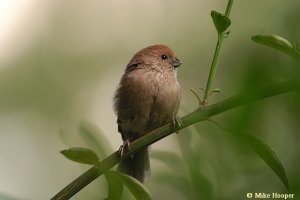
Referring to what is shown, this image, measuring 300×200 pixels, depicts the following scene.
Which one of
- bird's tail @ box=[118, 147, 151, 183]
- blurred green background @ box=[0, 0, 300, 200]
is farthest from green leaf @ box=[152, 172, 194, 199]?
bird's tail @ box=[118, 147, 151, 183]

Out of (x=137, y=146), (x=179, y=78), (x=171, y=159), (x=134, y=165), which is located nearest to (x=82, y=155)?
(x=137, y=146)

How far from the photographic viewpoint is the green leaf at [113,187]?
1.06 meters

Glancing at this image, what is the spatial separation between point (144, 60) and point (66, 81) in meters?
1.33

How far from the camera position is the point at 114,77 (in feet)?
13.6

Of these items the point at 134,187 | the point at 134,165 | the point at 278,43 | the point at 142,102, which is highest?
the point at 278,43

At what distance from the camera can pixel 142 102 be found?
13.8 ft

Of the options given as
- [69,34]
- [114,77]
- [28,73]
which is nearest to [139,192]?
[114,77]

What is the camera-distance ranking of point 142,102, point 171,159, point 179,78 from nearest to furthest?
point 171,159, point 179,78, point 142,102

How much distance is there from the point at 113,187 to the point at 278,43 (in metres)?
0.46

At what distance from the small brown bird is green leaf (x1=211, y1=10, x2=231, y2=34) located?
Answer: 8.20 feet

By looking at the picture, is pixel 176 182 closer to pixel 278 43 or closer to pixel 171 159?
pixel 171 159

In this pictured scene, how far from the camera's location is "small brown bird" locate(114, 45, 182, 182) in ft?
13.4

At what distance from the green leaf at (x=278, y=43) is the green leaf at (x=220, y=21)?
0.13 metres

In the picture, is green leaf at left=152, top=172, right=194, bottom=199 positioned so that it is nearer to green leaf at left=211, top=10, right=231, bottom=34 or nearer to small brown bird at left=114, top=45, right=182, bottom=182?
green leaf at left=211, top=10, right=231, bottom=34
